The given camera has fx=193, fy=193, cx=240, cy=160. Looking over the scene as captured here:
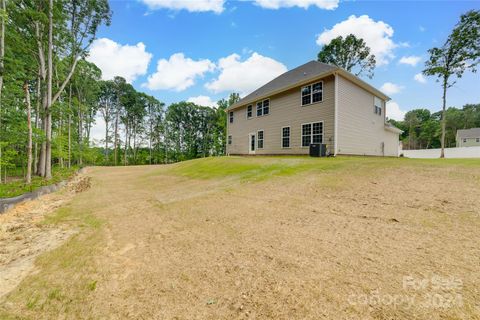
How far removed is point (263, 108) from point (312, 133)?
17.5 feet

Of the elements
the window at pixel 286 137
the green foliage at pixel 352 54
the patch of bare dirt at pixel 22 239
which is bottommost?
the patch of bare dirt at pixel 22 239

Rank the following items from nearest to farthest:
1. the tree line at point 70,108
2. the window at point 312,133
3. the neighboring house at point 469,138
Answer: the tree line at point 70,108 → the window at point 312,133 → the neighboring house at point 469,138

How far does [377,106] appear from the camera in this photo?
15.0 m

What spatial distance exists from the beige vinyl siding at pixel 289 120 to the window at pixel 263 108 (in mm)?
369

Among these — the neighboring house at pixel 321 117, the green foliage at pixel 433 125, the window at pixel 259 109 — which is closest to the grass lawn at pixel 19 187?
the neighboring house at pixel 321 117

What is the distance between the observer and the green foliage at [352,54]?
70.2 ft

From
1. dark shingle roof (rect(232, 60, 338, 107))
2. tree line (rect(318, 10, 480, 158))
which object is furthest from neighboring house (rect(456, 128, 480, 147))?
dark shingle roof (rect(232, 60, 338, 107))

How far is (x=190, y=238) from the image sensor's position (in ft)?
10.9

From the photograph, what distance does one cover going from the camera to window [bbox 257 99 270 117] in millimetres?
15872

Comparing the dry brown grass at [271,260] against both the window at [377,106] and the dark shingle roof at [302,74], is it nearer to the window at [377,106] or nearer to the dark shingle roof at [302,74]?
the dark shingle roof at [302,74]

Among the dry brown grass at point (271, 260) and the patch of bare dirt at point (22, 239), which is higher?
the dry brown grass at point (271, 260)

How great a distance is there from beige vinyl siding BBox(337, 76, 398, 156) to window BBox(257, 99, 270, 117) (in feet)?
18.5

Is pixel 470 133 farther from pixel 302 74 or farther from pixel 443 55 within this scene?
pixel 302 74

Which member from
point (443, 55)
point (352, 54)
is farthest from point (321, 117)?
point (352, 54)
